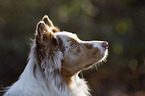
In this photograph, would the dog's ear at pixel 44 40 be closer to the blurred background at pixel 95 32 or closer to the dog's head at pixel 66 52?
the dog's head at pixel 66 52

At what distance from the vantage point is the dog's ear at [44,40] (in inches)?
122

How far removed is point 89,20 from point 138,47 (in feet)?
7.96

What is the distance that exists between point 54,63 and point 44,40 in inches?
15.0

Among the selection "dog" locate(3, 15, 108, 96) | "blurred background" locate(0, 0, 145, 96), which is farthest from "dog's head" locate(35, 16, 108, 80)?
"blurred background" locate(0, 0, 145, 96)

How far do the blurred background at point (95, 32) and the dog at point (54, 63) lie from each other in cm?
525

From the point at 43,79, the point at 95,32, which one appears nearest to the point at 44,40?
the point at 43,79

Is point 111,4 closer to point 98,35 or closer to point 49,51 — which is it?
point 98,35

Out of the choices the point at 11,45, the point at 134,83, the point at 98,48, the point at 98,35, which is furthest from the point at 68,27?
the point at 98,48

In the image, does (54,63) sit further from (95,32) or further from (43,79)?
(95,32)

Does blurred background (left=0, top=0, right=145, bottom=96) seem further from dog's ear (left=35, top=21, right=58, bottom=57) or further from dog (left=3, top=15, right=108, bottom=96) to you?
dog's ear (left=35, top=21, right=58, bottom=57)

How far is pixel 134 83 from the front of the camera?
1064 centimetres

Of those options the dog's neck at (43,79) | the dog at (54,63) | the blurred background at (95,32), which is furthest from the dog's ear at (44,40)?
the blurred background at (95,32)

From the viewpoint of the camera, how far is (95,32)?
948 centimetres

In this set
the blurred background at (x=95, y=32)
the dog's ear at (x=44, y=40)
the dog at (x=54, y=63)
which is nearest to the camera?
the dog's ear at (x=44, y=40)
